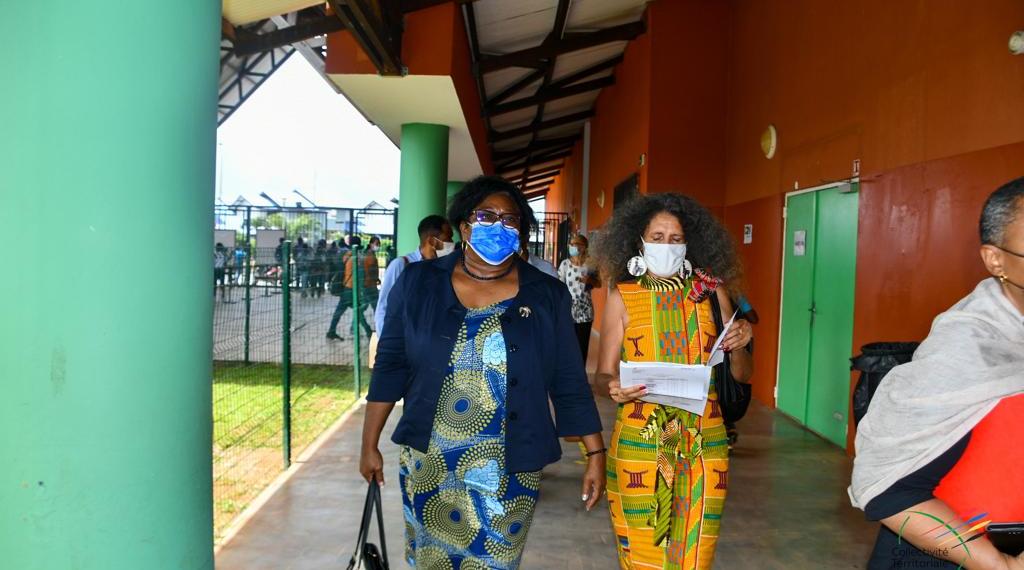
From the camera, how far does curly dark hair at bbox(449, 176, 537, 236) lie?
247 centimetres

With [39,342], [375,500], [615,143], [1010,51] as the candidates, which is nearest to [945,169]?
[1010,51]

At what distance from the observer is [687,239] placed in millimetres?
3021

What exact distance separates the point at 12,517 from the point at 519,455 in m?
1.34

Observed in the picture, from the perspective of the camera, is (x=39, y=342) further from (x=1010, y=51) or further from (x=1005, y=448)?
(x=1010, y=51)

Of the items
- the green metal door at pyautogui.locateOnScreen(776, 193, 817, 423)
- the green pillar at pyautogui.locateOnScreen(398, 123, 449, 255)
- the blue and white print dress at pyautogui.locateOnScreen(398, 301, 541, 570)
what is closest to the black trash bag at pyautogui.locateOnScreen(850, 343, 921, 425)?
the blue and white print dress at pyautogui.locateOnScreen(398, 301, 541, 570)

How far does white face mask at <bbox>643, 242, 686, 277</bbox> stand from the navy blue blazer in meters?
0.54

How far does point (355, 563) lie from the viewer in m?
2.18

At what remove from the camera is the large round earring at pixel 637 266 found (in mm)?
2789

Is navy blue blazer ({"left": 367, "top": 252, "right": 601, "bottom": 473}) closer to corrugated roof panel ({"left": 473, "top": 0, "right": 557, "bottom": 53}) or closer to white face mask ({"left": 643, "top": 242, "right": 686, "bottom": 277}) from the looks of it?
white face mask ({"left": 643, "top": 242, "right": 686, "bottom": 277})

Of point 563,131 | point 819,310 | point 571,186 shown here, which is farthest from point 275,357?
point 571,186

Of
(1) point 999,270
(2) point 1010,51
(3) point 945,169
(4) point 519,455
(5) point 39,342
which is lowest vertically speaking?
(4) point 519,455

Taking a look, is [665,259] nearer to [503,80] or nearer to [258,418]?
[258,418]

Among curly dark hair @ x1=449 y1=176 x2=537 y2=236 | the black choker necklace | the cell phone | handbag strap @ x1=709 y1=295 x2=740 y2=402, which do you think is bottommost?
the cell phone

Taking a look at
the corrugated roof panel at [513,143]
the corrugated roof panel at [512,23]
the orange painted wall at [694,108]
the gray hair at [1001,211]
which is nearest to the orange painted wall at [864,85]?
the orange painted wall at [694,108]
